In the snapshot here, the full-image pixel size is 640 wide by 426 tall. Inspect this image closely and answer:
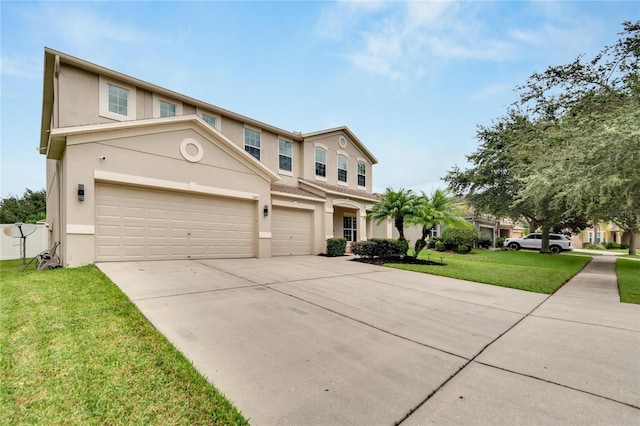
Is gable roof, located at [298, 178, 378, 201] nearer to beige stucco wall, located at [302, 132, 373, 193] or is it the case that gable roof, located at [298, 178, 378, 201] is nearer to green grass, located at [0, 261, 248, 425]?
beige stucco wall, located at [302, 132, 373, 193]

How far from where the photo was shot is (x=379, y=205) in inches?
509

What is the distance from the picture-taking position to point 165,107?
466 inches

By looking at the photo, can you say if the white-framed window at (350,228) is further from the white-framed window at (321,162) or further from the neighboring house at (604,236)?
the neighboring house at (604,236)

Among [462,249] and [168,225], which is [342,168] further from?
[168,225]

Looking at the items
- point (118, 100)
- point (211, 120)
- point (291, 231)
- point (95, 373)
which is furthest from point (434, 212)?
point (118, 100)

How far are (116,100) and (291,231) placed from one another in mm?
8431

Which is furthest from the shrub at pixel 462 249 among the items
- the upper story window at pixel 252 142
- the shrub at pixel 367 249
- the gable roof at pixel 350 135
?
the upper story window at pixel 252 142

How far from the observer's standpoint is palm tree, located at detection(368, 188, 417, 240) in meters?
12.1

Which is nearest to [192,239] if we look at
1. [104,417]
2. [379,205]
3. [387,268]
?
[387,268]

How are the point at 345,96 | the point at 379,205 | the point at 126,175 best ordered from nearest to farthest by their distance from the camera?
the point at 126,175 < the point at 379,205 < the point at 345,96

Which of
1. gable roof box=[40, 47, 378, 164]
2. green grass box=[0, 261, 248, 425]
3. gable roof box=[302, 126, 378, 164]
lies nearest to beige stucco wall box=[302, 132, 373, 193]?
gable roof box=[302, 126, 378, 164]

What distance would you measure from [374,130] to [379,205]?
385 inches

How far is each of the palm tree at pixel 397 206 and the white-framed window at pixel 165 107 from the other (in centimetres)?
935

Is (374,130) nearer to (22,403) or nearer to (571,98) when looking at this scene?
(571,98)
